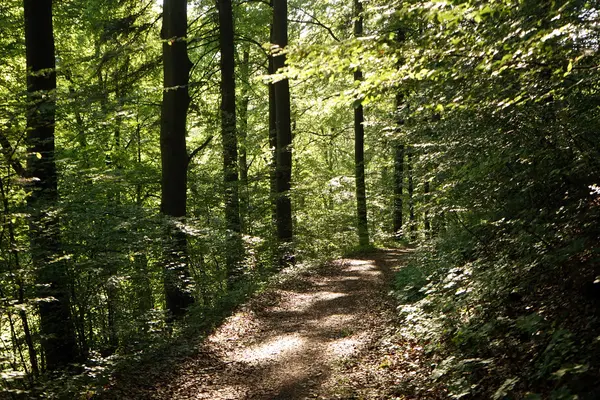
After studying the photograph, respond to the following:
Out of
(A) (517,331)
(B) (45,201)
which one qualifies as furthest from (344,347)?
(B) (45,201)

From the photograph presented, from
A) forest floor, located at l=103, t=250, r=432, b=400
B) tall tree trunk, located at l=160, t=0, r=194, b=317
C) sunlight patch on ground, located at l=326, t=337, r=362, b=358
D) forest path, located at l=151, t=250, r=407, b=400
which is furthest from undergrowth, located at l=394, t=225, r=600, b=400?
tall tree trunk, located at l=160, t=0, r=194, b=317

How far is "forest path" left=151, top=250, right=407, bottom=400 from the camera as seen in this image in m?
6.13

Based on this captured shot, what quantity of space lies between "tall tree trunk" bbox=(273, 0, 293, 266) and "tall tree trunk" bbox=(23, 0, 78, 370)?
7.32 meters

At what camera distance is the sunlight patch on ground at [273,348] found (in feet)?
24.4

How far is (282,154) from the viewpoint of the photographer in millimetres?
14570

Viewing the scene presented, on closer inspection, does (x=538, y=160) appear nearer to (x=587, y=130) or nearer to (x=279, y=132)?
(x=587, y=130)

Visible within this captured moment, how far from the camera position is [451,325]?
18.6 ft

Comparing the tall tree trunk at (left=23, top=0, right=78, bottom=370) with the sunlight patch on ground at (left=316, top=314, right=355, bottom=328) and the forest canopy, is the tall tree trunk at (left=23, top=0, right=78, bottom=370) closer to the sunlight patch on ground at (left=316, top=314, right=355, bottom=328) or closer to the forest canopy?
the forest canopy

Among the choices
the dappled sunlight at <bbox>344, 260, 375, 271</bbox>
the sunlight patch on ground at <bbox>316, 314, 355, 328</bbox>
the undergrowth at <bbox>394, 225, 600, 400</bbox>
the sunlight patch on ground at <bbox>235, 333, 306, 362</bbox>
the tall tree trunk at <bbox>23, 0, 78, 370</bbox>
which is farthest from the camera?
the dappled sunlight at <bbox>344, 260, 375, 271</bbox>

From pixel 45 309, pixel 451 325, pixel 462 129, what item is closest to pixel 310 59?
pixel 462 129

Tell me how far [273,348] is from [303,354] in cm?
70

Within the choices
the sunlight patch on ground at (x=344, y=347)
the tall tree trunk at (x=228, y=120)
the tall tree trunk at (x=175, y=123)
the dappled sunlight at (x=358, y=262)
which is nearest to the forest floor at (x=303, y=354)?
the sunlight patch on ground at (x=344, y=347)

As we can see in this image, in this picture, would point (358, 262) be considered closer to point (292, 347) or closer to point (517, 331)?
point (292, 347)

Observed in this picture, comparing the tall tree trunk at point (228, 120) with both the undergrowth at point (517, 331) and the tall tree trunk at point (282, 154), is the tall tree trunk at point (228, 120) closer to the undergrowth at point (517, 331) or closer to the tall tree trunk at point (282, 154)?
the tall tree trunk at point (282, 154)
